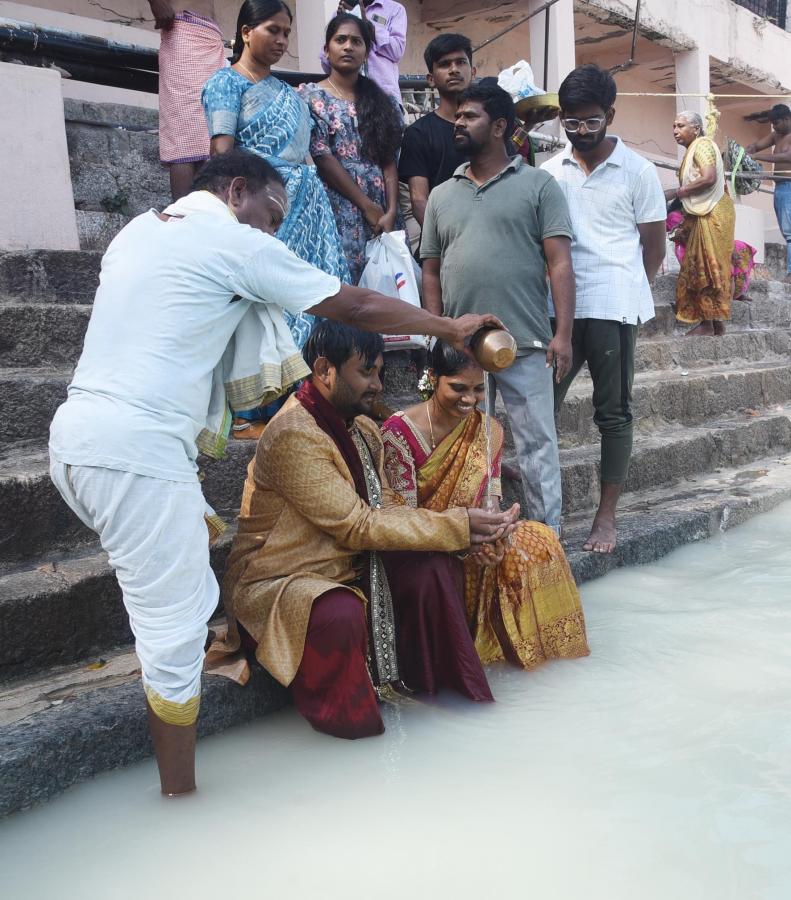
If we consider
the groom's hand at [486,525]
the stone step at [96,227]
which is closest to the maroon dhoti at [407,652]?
the groom's hand at [486,525]

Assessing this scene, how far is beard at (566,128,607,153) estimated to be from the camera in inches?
166

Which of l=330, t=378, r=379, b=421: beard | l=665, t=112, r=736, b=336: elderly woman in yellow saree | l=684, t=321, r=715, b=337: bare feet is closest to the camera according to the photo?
l=330, t=378, r=379, b=421: beard

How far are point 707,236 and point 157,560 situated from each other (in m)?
6.66

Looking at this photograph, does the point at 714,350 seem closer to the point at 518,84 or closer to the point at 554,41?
the point at 518,84

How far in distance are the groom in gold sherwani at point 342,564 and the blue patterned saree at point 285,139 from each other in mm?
1257

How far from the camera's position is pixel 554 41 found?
10.0m

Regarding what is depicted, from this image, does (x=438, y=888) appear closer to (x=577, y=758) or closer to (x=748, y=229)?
(x=577, y=758)

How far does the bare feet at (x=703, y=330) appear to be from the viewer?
8.33m

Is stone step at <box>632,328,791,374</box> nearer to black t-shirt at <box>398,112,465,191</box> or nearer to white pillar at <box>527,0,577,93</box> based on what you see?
black t-shirt at <box>398,112,465,191</box>

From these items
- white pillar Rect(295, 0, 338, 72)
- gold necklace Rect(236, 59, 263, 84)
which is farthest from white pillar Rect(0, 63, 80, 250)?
white pillar Rect(295, 0, 338, 72)

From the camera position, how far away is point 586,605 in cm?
411

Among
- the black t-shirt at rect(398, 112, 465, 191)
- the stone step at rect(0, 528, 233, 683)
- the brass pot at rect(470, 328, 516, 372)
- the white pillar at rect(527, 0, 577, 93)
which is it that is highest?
the white pillar at rect(527, 0, 577, 93)

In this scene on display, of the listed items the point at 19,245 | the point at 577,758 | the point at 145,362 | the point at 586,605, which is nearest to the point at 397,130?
the point at 19,245

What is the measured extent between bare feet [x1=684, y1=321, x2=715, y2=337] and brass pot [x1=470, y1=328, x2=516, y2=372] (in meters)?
5.96
